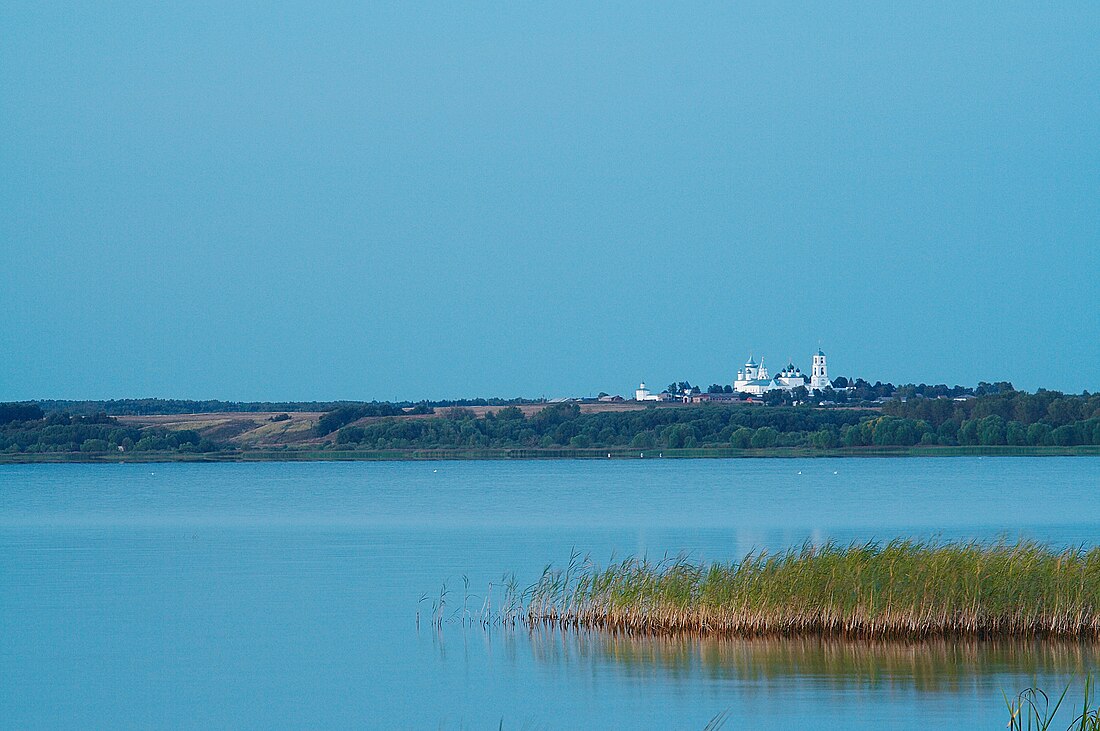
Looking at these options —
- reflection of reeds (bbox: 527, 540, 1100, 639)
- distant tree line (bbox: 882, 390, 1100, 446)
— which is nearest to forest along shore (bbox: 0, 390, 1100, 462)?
distant tree line (bbox: 882, 390, 1100, 446)

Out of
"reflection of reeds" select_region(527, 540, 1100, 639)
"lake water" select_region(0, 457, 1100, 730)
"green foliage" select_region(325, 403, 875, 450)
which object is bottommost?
"lake water" select_region(0, 457, 1100, 730)

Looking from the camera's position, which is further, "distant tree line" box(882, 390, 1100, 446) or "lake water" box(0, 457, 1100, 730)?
"distant tree line" box(882, 390, 1100, 446)

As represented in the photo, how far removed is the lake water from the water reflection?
4cm

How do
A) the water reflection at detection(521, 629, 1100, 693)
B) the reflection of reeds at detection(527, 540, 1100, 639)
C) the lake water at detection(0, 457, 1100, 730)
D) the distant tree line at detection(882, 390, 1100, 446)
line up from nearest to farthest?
1. the lake water at detection(0, 457, 1100, 730)
2. the water reflection at detection(521, 629, 1100, 693)
3. the reflection of reeds at detection(527, 540, 1100, 639)
4. the distant tree line at detection(882, 390, 1100, 446)

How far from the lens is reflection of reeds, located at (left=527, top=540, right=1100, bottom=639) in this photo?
16.3 metres

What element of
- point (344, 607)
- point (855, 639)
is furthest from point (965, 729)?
A: point (344, 607)

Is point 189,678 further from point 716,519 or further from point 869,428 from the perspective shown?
point 869,428

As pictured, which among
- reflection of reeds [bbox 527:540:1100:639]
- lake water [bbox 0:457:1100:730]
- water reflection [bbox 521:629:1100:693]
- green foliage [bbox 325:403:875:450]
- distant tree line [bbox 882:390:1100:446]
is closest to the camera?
lake water [bbox 0:457:1100:730]

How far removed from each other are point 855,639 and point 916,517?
83.3 feet

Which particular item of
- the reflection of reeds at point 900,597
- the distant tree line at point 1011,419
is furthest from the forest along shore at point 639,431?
the reflection of reeds at point 900,597

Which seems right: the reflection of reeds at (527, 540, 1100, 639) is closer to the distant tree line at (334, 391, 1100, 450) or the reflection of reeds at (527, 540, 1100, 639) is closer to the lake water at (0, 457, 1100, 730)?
the lake water at (0, 457, 1100, 730)

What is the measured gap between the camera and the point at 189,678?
1652cm

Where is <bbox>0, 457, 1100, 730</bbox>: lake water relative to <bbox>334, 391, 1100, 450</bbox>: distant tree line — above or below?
below

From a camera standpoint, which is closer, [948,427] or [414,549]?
[414,549]
